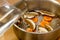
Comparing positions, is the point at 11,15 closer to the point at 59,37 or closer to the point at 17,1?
the point at 17,1

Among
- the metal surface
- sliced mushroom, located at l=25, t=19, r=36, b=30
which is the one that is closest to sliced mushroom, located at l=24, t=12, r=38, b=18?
sliced mushroom, located at l=25, t=19, r=36, b=30

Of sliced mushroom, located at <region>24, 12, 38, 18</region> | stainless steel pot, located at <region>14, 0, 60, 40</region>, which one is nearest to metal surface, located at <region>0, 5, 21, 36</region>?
stainless steel pot, located at <region>14, 0, 60, 40</region>

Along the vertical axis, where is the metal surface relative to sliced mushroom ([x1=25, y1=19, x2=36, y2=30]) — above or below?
above

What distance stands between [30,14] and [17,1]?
142 mm

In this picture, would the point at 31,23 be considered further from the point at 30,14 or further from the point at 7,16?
the point at 7,16

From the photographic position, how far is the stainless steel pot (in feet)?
2.31

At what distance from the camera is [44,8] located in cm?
98

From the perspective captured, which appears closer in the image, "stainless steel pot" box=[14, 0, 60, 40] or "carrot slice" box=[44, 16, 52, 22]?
"stainless steel pot" box=[14, 0, 60, 40]

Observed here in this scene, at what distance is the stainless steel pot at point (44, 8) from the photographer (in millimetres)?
705

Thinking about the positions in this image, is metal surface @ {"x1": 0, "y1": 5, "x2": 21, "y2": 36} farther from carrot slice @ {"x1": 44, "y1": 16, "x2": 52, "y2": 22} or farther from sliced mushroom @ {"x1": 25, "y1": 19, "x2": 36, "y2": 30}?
carrot slice @ {"x1": 44, "y1": 16, "x2": 52, "y2": 22}

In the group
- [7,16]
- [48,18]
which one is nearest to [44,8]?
[48,18]

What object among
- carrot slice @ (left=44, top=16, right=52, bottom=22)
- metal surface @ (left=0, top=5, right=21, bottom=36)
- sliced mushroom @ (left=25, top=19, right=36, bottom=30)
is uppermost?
metal surface @ (left=0, top=5, right=21, bottom=36)

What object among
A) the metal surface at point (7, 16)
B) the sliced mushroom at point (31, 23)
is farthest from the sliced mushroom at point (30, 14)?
the metal surface at point (7, 16)

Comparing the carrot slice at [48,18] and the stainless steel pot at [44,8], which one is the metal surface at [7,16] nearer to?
the stainless steel pot at [44,8]
